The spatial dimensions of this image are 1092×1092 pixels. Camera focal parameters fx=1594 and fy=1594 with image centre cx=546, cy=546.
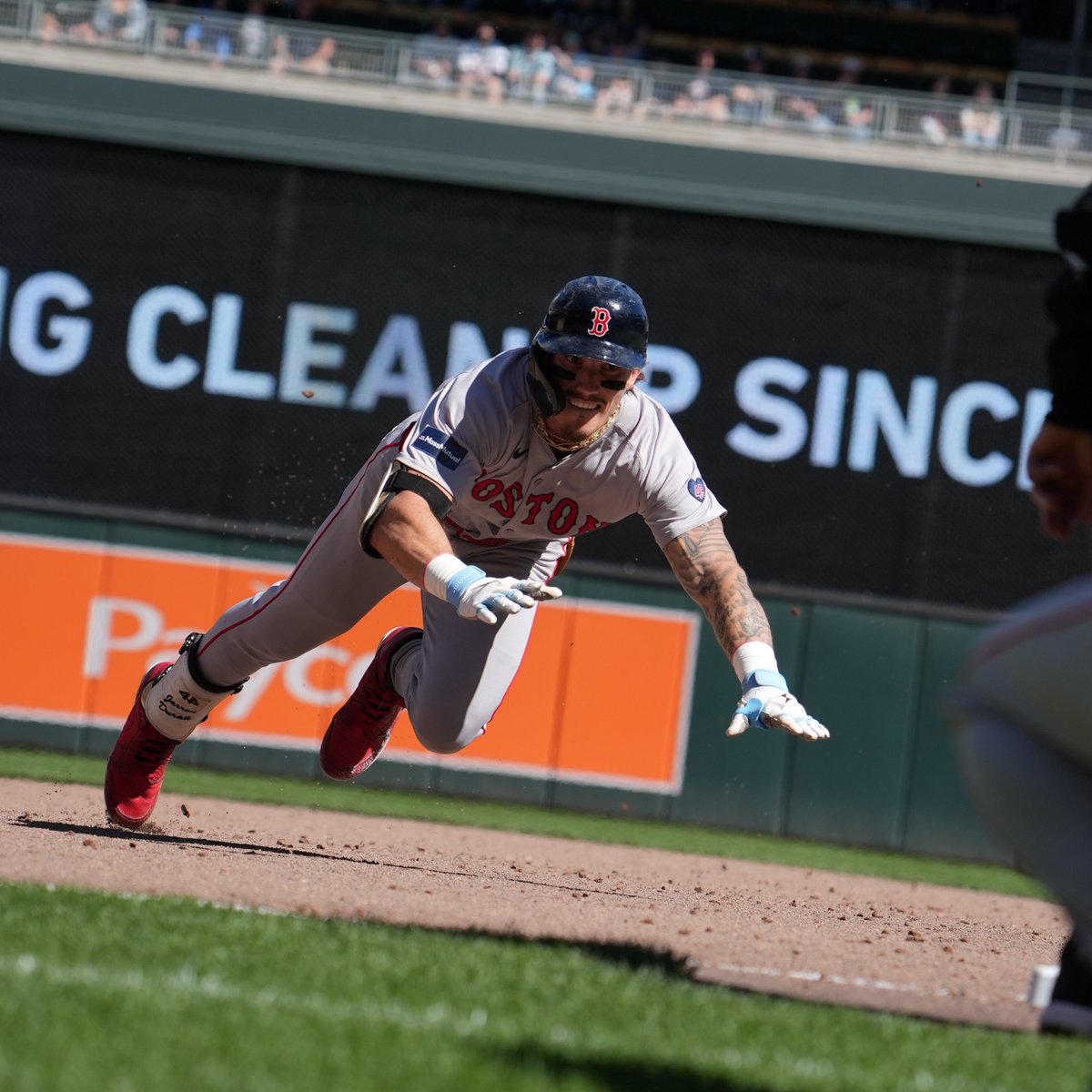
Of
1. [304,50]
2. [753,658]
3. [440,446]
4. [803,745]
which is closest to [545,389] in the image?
[440,446]

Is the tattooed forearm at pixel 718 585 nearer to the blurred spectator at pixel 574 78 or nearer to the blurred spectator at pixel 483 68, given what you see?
the blurred spectator at pixel 483 68

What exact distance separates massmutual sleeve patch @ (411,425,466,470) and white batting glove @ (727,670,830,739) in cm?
99

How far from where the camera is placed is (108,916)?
337cm

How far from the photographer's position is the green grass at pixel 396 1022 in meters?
2.22

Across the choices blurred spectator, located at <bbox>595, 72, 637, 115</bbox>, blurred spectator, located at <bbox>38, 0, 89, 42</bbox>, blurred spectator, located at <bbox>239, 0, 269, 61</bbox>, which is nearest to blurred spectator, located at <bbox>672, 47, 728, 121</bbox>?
blurred spectator, located at <bbox>595, 72, 637, 115</bbox>

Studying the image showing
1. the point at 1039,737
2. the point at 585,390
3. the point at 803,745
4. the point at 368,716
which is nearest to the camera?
the point at 1039,737

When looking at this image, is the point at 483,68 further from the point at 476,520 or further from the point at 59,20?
the point at 476,520

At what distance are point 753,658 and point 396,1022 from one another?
190 centimetres

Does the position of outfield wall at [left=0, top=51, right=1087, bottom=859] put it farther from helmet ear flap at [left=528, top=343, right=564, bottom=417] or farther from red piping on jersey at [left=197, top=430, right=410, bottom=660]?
helmet ear flap at [left=528, top=343, right=564, bottom=417]

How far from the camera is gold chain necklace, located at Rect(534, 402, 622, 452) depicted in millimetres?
4457

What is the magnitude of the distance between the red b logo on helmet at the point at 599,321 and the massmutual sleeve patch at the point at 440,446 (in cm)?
48

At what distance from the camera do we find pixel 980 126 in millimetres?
13688

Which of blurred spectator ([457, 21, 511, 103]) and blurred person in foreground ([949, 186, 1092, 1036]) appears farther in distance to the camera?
blurred spectator ([457, 21, 511, 103])

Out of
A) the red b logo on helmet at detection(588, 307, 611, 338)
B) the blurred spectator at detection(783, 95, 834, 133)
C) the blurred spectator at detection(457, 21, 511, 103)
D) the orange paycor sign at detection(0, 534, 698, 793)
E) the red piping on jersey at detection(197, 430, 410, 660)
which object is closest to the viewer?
the red b logo on helmet at detection(588, 307, 611, 338)
